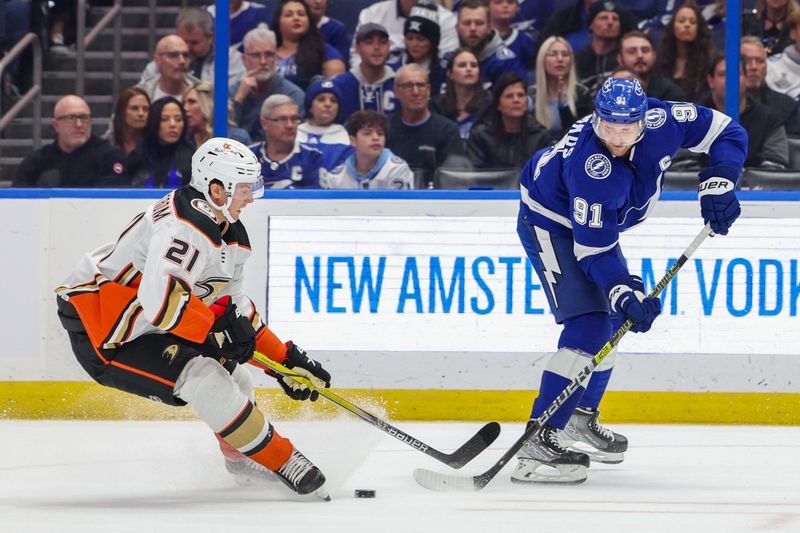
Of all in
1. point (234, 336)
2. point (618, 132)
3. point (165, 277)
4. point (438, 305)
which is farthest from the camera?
point (438, 305)

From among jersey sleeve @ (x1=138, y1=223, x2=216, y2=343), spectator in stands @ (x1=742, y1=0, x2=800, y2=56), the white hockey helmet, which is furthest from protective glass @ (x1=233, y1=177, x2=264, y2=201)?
spectator in stands @ (x1=742, y1=0, x2=800, y2=56)

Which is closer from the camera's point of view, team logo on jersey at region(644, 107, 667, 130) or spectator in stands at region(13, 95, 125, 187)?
team logo on jersey at region(644, 107, 667, 130)

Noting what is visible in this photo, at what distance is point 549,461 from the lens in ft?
11.7

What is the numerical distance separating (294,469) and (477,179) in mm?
2090

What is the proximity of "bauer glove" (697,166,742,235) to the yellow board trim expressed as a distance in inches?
51.9

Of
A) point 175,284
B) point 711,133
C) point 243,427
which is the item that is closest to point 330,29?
point 711,133

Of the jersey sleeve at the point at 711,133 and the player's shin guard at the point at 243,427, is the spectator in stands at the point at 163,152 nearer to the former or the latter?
the player's shin guard at the point at 243,427

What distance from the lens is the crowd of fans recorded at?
5117mm

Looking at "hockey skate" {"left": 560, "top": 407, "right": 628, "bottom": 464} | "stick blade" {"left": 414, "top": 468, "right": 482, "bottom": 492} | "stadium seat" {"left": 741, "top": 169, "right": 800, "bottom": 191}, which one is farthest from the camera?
"stadium seat" {"left": 741, "top": 169, "right": 800, "bottom": 191}

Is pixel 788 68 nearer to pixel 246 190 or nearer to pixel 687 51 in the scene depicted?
pixel 687 51

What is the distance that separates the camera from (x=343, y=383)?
473cm

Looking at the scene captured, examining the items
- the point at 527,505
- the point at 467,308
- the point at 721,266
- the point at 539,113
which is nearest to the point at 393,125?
the point at 539,113

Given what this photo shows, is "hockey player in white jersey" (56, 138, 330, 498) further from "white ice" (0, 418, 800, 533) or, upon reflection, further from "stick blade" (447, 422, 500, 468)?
"stick blade" (447, 422, 500, 468)

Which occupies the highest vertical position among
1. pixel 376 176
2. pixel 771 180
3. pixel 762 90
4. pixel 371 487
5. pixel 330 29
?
pixel 330 29
